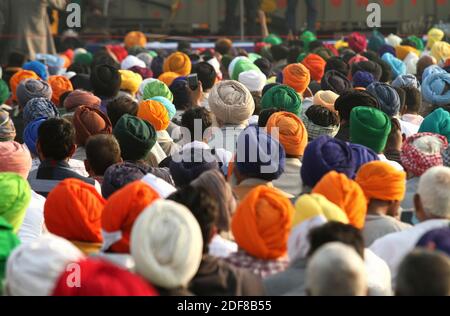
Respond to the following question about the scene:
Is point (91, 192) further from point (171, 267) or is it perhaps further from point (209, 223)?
point (171, 267)

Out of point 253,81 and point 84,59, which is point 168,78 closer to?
point 253,81

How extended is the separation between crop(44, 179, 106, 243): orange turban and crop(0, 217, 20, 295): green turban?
397 mm

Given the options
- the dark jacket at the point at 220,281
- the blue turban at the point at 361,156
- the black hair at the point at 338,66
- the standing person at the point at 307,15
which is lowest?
the dark jacket at the point at 220,281

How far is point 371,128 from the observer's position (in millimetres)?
7070

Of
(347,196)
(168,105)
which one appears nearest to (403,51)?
(168,105)


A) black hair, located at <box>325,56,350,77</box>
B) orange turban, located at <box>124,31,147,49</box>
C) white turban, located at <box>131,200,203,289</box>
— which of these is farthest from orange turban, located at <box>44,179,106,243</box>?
orange turban, located at <box>124,31,147,49</box>

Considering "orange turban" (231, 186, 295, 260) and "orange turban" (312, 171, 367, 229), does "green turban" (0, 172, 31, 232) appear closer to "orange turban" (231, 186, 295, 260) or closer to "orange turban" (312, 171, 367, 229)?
"orange turban" (231, 186, 295, 260)

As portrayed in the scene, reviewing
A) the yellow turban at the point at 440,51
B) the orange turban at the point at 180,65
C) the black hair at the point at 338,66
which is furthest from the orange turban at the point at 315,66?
the yellow turban at the point at 440,51

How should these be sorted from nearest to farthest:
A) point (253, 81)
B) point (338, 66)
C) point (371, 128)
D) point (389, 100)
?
point (371, 128)
point (389, 100)
point (253, 81)
point (338, 66)

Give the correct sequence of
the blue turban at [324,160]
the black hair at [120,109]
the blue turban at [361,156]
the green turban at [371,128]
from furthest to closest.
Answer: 1. the black hair at [120,109]
2. the green turban at [371,128]
3. the blue turban at [361,156]
4. the blue turban at [324,160]

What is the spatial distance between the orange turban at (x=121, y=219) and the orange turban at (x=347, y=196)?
0.87 meters

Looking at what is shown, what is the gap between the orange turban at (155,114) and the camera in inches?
325

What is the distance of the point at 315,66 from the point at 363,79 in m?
1.57

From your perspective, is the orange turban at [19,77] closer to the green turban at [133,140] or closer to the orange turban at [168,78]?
the orange turban at [168,78]
